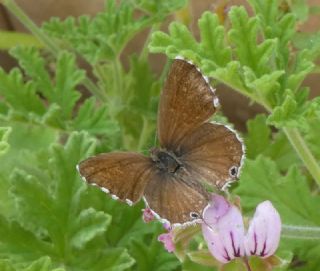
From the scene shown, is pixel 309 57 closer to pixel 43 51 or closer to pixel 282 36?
pixel 282 36

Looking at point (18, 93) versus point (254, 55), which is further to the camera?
point (18, 93)

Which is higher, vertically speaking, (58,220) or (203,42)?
(203,42)

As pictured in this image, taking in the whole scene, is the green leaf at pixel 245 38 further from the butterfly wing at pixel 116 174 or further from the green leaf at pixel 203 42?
the butterfly wing at pixel 116 174

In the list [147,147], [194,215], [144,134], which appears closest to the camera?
[194,215]

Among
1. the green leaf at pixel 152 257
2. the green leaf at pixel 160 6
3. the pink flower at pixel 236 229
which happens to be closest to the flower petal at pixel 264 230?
the pink flower at pixel 236 229

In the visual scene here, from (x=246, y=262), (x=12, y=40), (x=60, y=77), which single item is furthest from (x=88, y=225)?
(x=12, y=40)

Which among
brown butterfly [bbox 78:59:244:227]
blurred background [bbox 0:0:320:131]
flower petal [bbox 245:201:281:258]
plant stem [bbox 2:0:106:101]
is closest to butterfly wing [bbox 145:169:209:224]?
brown butterfly [bbox 78:59:244:227]

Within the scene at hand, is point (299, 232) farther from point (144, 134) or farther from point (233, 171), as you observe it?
point (144, 134)
